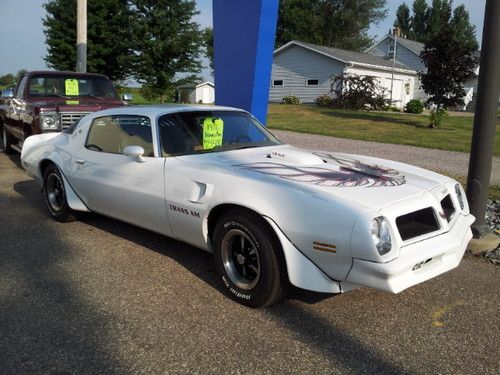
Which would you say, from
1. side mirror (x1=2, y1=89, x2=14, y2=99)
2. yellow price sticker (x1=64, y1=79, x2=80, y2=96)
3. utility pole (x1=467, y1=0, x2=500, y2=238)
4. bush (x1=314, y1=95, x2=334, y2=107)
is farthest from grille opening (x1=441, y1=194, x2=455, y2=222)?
bush (x1=314, y1=95, x2=334, y2=107)

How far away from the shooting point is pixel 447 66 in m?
17.1

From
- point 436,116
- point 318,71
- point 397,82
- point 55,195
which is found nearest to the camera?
point 55,195

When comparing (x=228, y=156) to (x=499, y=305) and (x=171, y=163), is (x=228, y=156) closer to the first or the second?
(x=171, y=163)

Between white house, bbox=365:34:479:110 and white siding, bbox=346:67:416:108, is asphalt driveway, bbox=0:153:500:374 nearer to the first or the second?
white siding, bbox=346:67:416:108

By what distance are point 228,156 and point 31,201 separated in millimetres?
3711

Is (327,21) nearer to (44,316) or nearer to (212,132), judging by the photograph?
(212,132)

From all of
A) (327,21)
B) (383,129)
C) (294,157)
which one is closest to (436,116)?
(383,129)

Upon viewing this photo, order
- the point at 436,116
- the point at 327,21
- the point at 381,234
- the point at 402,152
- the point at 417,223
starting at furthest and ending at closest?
the point at 327,21, the point at 436,116, the point at 402,152, the point at 417,223, the point at 381,234

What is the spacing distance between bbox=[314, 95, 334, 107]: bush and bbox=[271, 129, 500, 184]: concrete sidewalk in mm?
14600

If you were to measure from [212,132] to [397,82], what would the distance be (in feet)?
107

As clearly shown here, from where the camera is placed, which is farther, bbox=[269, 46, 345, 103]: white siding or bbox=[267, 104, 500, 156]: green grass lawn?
bbox=[269, 46, 345, 103]: white siding

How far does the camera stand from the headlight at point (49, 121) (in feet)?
26.9

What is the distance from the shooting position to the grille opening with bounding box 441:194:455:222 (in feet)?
12.1

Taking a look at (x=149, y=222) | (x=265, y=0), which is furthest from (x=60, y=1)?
(x=149, y=222)
